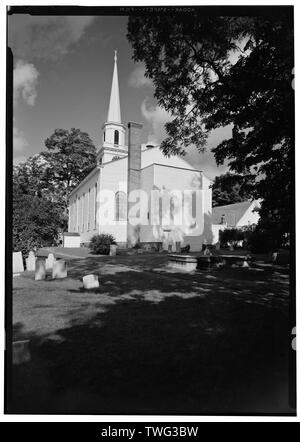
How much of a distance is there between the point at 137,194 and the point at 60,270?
150 cm

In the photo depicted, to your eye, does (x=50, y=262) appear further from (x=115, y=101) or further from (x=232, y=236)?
(x=232, y=236)

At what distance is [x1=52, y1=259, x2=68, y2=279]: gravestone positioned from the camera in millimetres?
3109

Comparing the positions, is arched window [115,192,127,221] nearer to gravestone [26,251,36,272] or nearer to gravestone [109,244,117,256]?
gravestone [109,244,117,256]

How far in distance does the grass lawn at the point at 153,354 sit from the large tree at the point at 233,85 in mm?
918

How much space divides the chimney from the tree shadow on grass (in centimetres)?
109

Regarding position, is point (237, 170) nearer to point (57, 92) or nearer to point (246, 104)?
point (246, 104)

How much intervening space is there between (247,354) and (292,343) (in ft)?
1.09

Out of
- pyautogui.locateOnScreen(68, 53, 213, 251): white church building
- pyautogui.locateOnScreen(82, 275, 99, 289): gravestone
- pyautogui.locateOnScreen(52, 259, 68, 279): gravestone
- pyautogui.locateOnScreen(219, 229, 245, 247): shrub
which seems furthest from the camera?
pyautogui.locateOnScreen(219, 229, 245, 247): shrub

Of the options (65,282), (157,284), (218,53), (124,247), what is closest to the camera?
(218,53)

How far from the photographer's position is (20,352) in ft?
5.58

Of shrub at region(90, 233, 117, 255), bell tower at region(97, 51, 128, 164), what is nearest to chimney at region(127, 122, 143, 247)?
bell tower at region(97, 51, 128, 164)

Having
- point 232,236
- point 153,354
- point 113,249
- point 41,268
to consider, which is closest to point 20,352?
point 153,354

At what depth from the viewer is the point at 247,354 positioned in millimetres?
1808

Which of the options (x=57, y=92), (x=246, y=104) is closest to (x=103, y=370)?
(x=57, y=92)
